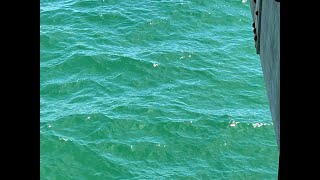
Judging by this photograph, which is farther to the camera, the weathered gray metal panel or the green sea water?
the green sea water

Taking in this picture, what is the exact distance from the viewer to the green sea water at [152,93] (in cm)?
2259

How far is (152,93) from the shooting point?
1054 inches

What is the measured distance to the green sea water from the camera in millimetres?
22594

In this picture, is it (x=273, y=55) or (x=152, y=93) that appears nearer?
(x=273, y=55)

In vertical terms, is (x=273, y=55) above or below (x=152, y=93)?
above

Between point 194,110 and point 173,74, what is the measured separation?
10.4ft

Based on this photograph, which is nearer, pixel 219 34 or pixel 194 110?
pixel 194 110

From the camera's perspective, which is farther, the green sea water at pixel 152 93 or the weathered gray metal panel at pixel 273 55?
the green sea water at pixel 152 93

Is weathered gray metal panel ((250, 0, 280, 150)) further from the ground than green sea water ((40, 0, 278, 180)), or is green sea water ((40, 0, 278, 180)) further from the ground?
weathered gray metal panel ((250, 0, 280, 150))
